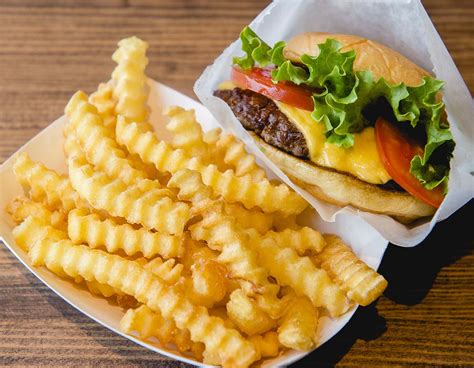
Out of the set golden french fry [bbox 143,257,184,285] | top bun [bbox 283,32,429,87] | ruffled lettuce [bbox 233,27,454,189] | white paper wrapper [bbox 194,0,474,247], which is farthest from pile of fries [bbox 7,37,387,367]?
top bun [bbox 283,32,429,87]

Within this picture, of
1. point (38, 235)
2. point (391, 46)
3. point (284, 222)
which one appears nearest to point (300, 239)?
point (284, 222)

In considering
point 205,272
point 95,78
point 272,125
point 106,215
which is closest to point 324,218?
point 272,125

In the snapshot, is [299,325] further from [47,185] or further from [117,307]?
[47,185]

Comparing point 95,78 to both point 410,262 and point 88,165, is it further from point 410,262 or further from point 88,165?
point 410,262

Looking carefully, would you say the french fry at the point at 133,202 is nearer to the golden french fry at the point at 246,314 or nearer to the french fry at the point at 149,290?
the french fry at the point at 149,290

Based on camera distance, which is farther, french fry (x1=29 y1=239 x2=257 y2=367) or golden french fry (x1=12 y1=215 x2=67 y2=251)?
golden french fry (x1=12 y1=215 x2=67 y2=251)

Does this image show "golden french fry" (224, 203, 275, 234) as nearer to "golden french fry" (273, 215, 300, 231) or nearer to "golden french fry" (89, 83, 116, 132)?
"golden french fry" (273, 215, 300, 231)
